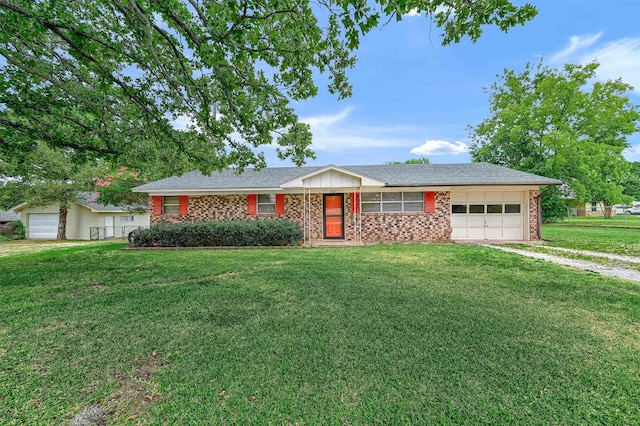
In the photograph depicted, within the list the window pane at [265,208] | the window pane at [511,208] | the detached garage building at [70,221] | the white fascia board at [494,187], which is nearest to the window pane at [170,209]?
the window pane at [265,208]

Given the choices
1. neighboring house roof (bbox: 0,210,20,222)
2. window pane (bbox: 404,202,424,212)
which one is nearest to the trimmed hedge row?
window pane (bbox: 404,202,424,212)

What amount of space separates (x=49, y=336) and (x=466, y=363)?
14.2 feet

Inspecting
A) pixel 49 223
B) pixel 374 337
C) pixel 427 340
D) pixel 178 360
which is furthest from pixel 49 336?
pixel 49 223

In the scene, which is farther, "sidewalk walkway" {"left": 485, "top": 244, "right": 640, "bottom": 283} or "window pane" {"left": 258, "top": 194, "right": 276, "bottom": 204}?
"window pane" {"left": 258, "top": 194, "right": 276, "bottom": 204}

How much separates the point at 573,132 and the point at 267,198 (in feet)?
71.1

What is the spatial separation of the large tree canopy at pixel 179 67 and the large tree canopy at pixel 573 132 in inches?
741

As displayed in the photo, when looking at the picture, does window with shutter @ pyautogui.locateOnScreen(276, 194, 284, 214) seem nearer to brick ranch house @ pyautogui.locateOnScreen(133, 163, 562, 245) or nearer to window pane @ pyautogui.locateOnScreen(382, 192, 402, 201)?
brick ranch house @ pyautogui.locateOnScreen(133, 163, 562, 245)

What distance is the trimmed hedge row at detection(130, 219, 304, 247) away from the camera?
35.0ft

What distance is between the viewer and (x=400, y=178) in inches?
496

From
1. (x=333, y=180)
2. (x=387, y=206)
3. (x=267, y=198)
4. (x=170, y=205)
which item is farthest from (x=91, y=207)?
(x=387, y=206)

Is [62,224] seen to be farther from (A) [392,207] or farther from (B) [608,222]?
(B) [608,222]

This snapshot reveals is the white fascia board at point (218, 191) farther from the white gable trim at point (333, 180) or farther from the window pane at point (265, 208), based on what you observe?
the white gable trim at point (333, 180)

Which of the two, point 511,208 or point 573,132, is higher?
point 573,132

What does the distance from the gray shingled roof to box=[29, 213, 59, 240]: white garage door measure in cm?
1370
